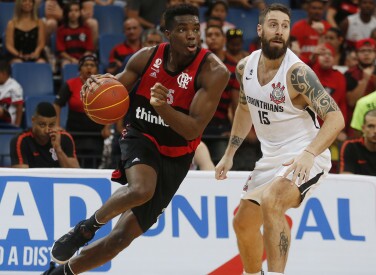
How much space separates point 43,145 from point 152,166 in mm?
3382

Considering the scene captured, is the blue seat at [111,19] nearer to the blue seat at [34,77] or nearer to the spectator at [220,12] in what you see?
the spectator at [220,12]

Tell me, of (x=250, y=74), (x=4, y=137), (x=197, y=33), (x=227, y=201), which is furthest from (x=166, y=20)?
(x=4, y=137)

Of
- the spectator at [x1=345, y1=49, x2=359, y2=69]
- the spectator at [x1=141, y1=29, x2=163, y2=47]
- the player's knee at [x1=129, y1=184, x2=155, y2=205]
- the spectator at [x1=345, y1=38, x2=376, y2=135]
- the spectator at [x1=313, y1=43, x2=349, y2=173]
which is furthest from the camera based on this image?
the spectator at [x1=345, y1=49, x2=359, y2=69]

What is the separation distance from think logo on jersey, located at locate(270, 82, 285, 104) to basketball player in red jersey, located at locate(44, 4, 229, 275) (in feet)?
1.23

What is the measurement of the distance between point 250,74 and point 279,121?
0.44 metres

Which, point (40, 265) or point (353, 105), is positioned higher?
point (353, 105)

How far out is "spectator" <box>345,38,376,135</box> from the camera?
40.2 ft

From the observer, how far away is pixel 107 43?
13.2 m

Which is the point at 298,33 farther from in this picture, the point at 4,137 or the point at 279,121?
the point at 279,121

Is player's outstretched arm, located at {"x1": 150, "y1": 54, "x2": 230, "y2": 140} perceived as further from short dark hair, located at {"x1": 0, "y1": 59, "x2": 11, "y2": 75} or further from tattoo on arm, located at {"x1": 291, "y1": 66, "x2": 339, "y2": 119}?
short dark hair, located at {"x1": 0, "y1": 59, "x2": 11, "y2": 75}

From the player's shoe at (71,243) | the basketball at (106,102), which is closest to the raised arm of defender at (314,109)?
the basketball at (106,102)

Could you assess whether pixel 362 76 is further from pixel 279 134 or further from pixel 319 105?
pixel 319 105

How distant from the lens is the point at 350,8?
584 inches

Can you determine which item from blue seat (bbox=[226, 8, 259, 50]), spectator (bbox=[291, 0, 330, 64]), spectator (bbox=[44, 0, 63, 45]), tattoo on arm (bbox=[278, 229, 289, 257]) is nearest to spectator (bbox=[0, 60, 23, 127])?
spectator (bbox=[44, 0, 63, 45])
